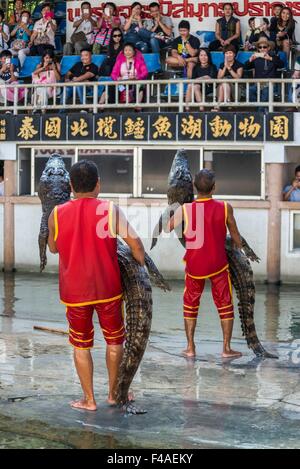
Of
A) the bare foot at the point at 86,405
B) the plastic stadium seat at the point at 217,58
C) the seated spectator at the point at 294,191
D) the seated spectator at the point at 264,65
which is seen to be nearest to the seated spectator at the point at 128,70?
the plastic stadium seat at the point at 217,58

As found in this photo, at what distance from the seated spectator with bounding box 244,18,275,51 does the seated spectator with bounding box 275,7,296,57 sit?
0.23 meters

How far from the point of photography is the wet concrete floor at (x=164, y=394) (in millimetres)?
6488

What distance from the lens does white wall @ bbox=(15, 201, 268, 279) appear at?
17.0 meters

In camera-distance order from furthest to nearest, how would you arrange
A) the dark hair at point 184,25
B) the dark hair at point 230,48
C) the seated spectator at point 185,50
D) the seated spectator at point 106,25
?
the seated spectator at point 106,25, the dark hair at point 184,25, the seated spectator at point 185,50, the dark hair at point 230,48

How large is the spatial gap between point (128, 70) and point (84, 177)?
36.8 feet

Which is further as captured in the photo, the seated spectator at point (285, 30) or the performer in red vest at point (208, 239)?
the seated spectator at point (285, 30)

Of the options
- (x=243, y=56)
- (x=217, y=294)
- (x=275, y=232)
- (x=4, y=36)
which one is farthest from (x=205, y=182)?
(x=4, y=36)

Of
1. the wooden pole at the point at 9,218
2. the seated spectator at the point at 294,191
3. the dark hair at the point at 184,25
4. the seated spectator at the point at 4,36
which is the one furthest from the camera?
A: the seated spectator at the point at 4,36

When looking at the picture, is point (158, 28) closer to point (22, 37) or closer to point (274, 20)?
point (274, 20)

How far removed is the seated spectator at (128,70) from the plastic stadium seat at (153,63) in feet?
1.17

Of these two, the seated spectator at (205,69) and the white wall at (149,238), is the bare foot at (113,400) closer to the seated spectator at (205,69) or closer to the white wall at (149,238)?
the white wall at (149,238)
